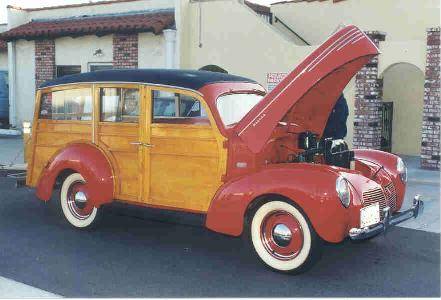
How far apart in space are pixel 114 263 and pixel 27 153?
105 inches

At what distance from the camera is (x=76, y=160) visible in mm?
6195

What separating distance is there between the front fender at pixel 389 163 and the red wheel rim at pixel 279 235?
1.59 meters


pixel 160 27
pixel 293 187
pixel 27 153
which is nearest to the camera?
pixel 293 187

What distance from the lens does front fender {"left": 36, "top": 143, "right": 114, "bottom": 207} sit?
601 centimetres

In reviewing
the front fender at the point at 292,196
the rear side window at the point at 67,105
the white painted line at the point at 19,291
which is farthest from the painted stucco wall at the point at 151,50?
the white painted line at the point at 19,291

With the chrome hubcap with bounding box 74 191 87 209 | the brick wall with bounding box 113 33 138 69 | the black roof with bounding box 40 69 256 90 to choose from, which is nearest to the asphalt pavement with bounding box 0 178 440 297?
the chrome hubcap with bounding box 74 191 87 209

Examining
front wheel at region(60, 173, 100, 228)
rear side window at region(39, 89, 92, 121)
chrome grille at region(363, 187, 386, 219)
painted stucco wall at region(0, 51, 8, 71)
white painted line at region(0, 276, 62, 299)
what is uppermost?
painted stucco wall at region(0, 51, 8, 71)

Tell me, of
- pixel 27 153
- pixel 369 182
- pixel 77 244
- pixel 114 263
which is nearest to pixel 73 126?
pixel 27 153

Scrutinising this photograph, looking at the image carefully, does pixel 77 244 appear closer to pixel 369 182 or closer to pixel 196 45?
pixel 369 182

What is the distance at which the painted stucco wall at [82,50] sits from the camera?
1453cm

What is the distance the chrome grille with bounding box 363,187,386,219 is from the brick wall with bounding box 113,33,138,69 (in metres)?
9.97

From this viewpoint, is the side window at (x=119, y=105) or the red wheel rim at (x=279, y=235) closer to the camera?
the red wheel rim at (x=279, y=235)

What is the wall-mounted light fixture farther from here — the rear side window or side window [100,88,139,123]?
side window [100,88,139,123]

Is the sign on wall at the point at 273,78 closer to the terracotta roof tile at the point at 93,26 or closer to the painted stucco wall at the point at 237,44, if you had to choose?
the painted stucco wall at the point at 237,44
